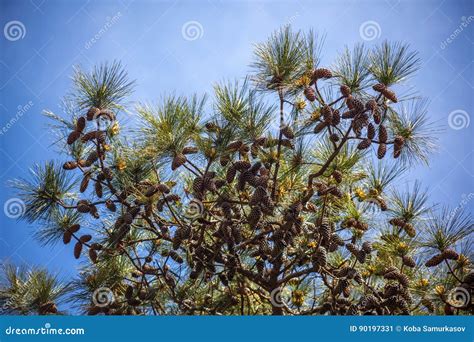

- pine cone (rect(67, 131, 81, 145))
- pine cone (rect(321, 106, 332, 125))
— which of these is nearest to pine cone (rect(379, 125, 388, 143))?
pine cone (rect(321, 106, 332, 125))

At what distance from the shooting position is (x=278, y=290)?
111 inches

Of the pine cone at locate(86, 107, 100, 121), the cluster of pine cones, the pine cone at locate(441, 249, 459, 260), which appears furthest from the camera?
the pine cone at locate(86, 107, 100, 121)

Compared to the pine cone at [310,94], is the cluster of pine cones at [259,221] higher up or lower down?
lower down

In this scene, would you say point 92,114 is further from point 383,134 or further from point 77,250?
point 383,134

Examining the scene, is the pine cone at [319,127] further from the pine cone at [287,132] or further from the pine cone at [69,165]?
the pine cone at [69,165]

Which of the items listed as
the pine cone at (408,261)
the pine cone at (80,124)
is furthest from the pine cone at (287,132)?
the pine cone at (80,124)

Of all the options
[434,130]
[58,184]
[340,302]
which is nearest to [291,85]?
[434,130]

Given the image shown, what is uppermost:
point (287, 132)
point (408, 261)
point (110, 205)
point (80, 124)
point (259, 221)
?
point (80, 124)

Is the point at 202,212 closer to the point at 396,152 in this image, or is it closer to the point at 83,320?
the point at 83,320

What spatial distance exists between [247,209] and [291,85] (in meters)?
0.62

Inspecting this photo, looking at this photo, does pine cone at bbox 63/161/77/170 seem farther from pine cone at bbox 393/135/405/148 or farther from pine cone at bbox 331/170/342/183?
pine cone at bbox 393/135/405/148

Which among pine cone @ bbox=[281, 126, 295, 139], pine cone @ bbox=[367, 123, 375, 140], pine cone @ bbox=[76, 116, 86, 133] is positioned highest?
pine cone @ bbox=[76, 116, 86, 133]

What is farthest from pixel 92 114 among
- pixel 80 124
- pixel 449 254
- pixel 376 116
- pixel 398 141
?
pixel 449 254

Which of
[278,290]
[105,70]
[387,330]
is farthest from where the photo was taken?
[105,70]
